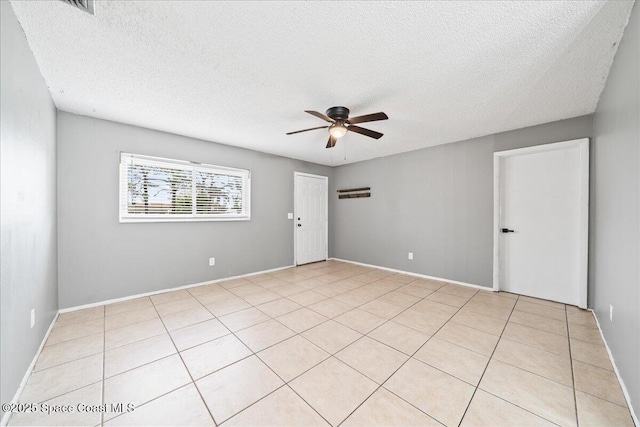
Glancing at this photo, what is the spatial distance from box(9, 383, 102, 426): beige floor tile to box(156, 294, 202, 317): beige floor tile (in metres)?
1.23

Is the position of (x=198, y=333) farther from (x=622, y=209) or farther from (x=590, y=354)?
(x=622, y=209)

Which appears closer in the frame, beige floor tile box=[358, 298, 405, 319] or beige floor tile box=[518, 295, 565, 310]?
beige floor tile box=[358, 298, 405, 319]

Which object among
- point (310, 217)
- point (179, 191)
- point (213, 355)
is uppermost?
point (179, 191)

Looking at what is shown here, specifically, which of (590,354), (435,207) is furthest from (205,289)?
(590,354)

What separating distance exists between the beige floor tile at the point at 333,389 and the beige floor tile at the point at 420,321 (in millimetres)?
1006

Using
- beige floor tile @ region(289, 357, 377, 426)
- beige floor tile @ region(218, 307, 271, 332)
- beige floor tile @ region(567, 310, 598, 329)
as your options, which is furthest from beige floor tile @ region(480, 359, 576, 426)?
beige floor tile @ region(218, 307, 271, 332)

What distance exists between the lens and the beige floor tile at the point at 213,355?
1.80m

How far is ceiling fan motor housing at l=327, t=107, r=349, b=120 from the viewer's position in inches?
99.7

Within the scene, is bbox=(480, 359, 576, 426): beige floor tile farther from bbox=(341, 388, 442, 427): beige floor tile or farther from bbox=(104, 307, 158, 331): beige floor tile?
bbox=(104, 307, 158, 331): beige floor tile

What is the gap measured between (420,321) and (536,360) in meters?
0.94

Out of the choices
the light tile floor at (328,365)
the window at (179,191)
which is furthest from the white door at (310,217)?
the light tile floor at (328,365)

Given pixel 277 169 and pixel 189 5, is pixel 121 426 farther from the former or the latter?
pixel 277 169

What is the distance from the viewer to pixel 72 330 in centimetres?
234

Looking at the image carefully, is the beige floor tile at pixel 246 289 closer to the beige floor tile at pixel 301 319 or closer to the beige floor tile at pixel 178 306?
the beige floor tile at pixel 178 306
